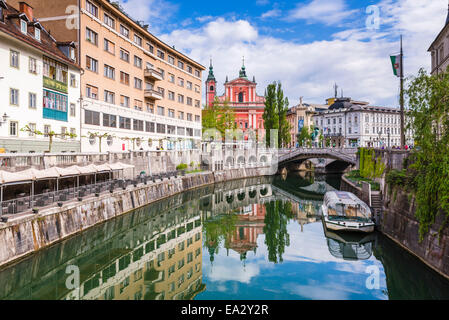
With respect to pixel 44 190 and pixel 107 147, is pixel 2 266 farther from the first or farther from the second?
pixel 107 147

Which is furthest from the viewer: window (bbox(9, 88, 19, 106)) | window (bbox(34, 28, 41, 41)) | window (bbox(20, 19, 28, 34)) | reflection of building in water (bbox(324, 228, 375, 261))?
window (bbox(34, 28, 41, 41))

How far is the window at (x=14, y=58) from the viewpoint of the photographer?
2722 centimetres

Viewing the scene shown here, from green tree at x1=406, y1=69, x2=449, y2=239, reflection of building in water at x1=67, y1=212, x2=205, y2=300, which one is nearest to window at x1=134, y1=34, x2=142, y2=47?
reflection of building in water at x1=67, y1=212, x2=205, y2=300

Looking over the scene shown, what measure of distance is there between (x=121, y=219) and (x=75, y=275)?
458 inches

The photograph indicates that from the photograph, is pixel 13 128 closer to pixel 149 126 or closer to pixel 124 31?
pixel 124 31

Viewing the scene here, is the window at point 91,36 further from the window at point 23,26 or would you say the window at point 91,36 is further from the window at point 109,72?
the window at point 23,26

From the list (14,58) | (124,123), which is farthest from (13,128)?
(124,123)

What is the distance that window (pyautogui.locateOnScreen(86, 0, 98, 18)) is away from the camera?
37656 millimetres

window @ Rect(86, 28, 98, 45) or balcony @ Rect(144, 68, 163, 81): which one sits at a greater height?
window @ Rect(86, 28, 98, 45)

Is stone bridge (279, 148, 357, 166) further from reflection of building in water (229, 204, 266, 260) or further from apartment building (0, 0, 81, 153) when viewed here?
apartment building (0, 0, 81, 153)

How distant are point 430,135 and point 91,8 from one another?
38492 mm

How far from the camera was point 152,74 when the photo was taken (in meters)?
49.6

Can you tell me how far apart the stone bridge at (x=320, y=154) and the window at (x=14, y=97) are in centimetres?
5696

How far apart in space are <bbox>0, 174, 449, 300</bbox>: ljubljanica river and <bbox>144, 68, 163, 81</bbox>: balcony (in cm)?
2554
